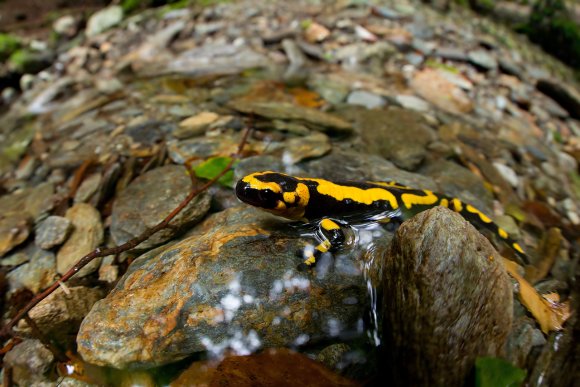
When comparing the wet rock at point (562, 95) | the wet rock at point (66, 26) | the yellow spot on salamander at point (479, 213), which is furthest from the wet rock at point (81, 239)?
the wet rock at point (66, 26)

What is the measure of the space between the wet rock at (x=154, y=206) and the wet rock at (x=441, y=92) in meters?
2.59

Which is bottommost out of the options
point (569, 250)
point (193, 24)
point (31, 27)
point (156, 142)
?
point (31, 27)

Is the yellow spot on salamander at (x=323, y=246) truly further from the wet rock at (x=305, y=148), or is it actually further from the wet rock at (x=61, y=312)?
the wet rock at (x=61, y=312)

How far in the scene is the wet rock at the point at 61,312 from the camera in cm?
180

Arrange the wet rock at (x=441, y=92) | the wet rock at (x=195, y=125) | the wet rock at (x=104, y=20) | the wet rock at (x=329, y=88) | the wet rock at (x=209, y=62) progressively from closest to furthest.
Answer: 1. the wet rock at (x=195, y=125)
2. the wet rock at (x=329, y=88)
3. the wet rock at (x=441, y=92)
4. the wet rock at (x=209, y=62)
5. the wet rock at (x=104, y=20)

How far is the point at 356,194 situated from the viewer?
7.20 ft

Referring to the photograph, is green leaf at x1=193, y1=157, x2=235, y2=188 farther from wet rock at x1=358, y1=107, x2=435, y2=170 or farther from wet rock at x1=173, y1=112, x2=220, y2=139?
wet rock at x1=358, y1=107, x2=435, y2=170

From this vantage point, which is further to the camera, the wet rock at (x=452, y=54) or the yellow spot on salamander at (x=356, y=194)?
the wet rock at (x=452, y=54)

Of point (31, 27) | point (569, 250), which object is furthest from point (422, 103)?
point (31, 27)

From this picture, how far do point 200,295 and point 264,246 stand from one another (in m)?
0.38

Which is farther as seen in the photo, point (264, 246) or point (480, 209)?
point (480, 209)

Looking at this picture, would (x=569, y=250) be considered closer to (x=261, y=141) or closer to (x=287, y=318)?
(x=287, y=318)

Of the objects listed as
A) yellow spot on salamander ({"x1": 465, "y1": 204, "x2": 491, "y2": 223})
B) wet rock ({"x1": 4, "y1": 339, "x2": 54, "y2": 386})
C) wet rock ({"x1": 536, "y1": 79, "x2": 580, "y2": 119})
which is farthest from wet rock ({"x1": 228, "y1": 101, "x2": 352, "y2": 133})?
wet rock ({"x1": 536, "y1": 79, "x2": 580, "y2": 119})

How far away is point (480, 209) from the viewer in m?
2.51
